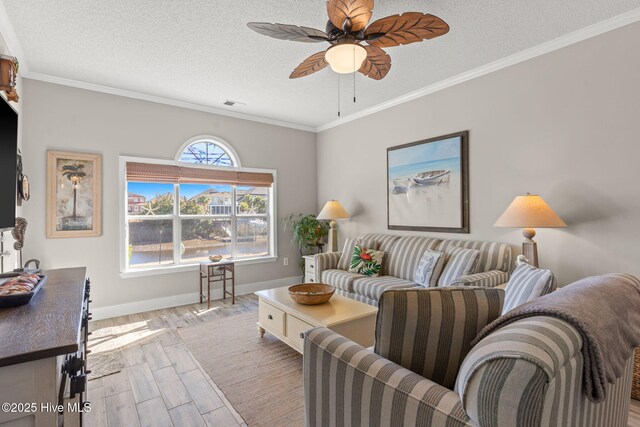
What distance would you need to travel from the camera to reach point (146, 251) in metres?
4.09

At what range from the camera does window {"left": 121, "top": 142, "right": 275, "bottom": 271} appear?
401 centimetres

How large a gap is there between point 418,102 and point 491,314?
335 cm

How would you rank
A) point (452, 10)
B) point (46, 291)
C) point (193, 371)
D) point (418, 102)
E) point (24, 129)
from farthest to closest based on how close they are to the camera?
point (418, 102) < point (24, 129) < point (193, 371) < point (452, 10) < point (46, 291)

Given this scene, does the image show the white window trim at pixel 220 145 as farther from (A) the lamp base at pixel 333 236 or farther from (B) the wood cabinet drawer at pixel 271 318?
(B) the wood cabinet drawer at pixel 271 318

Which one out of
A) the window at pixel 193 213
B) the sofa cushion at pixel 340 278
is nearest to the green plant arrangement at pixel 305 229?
the window at pixel 193 213

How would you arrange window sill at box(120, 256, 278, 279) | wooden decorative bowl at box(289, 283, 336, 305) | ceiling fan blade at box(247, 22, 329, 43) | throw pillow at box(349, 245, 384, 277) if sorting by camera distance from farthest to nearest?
1. window sill at box(120, 256, 278, 279)
2. throw pillow at box(349, 245, 384, 277)
3. wooden decorative bowl at box(289, 283, 336, 305)
4. ceiling fan blade at box(247, 22, 329, 43)

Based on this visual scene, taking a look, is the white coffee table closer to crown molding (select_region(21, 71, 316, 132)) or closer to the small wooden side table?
the small wooden side table

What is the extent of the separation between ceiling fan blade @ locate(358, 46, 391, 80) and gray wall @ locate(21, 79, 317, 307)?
2.80 metres

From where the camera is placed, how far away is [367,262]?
378cm

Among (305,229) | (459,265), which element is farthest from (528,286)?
(305,229)

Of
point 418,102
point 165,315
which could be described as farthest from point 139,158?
point 418,102

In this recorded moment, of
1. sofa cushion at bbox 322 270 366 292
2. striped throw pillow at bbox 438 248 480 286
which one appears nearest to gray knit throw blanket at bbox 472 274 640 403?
striped throw pillow at bbox 438 248 480 286

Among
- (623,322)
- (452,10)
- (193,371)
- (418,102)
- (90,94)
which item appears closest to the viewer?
(623,322)

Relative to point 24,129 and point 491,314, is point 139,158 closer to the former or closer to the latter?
point 24,129
